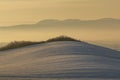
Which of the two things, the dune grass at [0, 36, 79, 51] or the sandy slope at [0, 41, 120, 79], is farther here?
the dune grass at [0, 36, 79, 51]

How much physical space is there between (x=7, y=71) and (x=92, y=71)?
3.77m

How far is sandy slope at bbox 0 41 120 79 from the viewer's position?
22469mm

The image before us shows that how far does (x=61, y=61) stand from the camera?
84.2 ft

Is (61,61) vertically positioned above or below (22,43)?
below

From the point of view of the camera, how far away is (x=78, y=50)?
28922 millimetres

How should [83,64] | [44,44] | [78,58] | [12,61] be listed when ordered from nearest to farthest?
[83,64], [78,58], [12,61], [44,44]

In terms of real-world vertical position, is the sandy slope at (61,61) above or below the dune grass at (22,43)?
below

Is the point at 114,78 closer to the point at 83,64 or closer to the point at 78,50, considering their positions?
the point at 83,64

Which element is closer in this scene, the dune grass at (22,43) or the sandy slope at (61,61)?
the sandy slope at (61,61)

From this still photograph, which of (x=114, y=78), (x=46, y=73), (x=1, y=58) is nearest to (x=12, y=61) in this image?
(x=1, y=58)

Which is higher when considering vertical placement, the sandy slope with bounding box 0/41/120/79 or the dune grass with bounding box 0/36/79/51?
the dune grass with bounding box 0/36/79/51

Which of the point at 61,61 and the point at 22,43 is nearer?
the point at 61,61

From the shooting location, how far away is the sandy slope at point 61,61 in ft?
73.7

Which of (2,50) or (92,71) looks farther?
(2,50)
